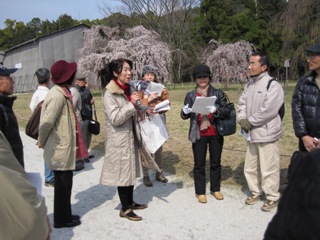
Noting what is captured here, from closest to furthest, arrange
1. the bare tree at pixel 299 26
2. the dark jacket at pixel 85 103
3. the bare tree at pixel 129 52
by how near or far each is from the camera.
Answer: the dark jacket at pixel 85 103
the bare tree at pixel 299 26
the bare tree at pixel 129 52

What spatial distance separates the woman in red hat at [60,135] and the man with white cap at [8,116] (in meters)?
0.71

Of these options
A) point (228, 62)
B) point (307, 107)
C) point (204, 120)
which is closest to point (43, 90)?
point (204, 120)

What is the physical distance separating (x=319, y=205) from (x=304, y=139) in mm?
2779

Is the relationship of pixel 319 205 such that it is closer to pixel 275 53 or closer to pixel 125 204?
pixel 125 204

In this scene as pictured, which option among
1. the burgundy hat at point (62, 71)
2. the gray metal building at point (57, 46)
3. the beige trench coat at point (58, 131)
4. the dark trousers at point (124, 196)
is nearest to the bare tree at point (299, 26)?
the dark trousers at point (124, 196)

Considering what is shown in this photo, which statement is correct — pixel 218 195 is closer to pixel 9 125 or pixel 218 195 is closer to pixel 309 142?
pixel 309 142

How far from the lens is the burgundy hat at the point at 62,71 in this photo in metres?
3.70

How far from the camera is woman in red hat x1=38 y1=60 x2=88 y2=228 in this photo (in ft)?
12.0

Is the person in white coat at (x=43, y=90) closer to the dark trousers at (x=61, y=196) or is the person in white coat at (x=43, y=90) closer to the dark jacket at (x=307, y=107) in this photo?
the dark trousers at (x=61, y=196)

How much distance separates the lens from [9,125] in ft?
9.00

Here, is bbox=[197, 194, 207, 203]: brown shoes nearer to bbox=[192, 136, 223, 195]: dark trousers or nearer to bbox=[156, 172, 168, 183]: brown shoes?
bbox=[192, 136, 223, 195]: dark trousers

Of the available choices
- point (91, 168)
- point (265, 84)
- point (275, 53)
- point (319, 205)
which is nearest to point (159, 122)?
point (265, 84)

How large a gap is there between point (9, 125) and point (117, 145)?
1334 millimetres

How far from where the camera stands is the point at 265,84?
4.13 meters
